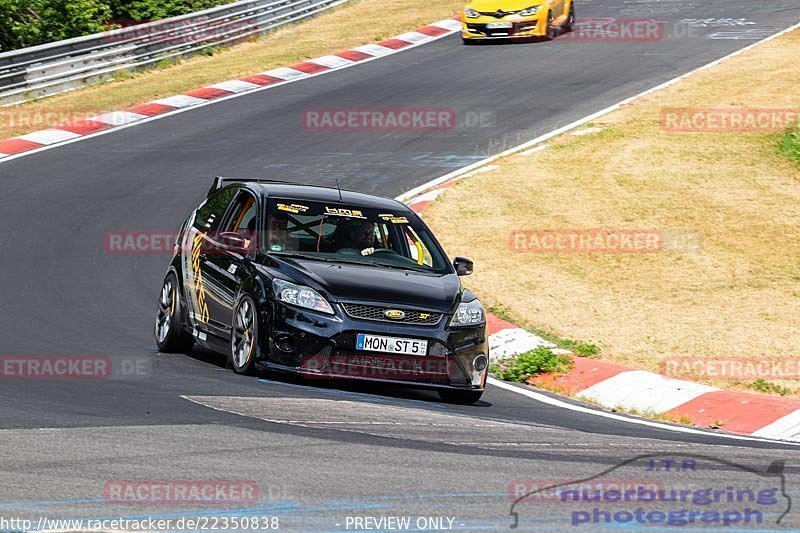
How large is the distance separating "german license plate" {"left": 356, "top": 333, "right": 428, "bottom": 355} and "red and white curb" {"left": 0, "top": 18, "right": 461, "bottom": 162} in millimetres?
12060

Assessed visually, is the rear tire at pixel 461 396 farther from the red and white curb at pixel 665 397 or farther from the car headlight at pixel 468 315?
the red and white curb at pixel 665 397

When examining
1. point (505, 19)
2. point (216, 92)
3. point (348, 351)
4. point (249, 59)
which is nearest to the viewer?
point (348, 351)

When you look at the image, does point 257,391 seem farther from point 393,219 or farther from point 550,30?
point 550,30

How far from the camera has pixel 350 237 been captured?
10.8 m

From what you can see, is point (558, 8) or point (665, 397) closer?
point (665, 397)

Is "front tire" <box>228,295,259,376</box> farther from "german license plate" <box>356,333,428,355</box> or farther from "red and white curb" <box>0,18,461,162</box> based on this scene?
"red and white curb" <box>0,18,461,162</box>

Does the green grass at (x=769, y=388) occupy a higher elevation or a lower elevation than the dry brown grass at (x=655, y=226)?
higher

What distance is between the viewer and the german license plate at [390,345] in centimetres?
962

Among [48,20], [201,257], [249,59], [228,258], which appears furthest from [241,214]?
[48,20]

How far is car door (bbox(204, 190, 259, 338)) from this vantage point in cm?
1059

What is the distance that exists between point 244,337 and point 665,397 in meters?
3.52

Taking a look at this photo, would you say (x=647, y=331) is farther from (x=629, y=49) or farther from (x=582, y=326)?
(x=629, y=49)

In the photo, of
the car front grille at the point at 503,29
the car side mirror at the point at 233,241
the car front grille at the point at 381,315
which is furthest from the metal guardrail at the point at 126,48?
the car front grille at the point at 381,315

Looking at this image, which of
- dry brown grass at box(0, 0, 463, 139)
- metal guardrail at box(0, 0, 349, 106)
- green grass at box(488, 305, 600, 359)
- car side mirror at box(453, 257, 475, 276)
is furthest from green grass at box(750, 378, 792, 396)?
metal guardrail at box(0, 0, 349, 106)
